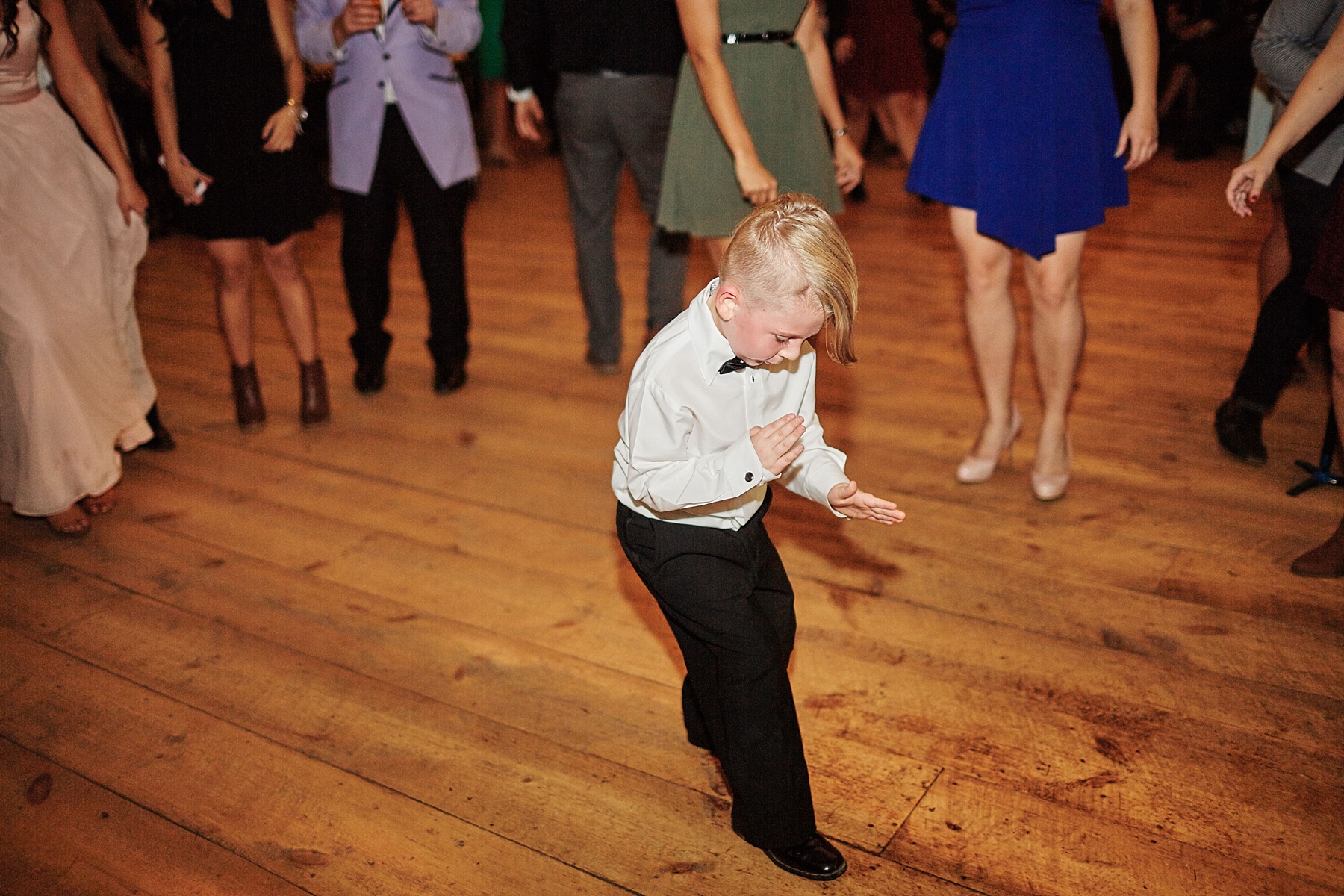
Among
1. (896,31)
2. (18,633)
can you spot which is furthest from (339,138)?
(896,31)

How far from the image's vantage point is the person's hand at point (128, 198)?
286cm

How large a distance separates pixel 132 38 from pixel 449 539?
15.0 ft

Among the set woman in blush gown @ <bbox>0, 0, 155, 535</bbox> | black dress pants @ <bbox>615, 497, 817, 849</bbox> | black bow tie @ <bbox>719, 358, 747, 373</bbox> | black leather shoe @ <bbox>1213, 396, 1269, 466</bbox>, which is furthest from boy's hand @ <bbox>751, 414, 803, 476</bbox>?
woman in blush gown @ <bbox>0, 0, 155, 535</bbox>

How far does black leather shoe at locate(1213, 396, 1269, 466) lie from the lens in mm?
2838

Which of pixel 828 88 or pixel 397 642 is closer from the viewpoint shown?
pixel 397 642

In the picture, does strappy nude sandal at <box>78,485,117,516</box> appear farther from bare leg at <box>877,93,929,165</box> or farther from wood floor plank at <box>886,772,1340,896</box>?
bare leg at <box>877,93,929,165</box>

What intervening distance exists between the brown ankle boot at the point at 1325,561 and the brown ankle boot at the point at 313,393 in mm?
2744

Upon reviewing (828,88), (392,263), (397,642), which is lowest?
(392,263)

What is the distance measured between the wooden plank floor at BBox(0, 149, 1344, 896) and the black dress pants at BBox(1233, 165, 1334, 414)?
227 millimetres

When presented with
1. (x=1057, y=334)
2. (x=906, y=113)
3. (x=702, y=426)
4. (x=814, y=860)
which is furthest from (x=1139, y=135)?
(x=906, y=113)

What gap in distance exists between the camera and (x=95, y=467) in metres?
2.77

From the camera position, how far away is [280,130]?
309 cm

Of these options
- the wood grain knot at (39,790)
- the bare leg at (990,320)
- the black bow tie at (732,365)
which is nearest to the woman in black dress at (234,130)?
the wood grain knot at (39,790)

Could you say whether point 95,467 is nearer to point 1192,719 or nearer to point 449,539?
point 449,539
